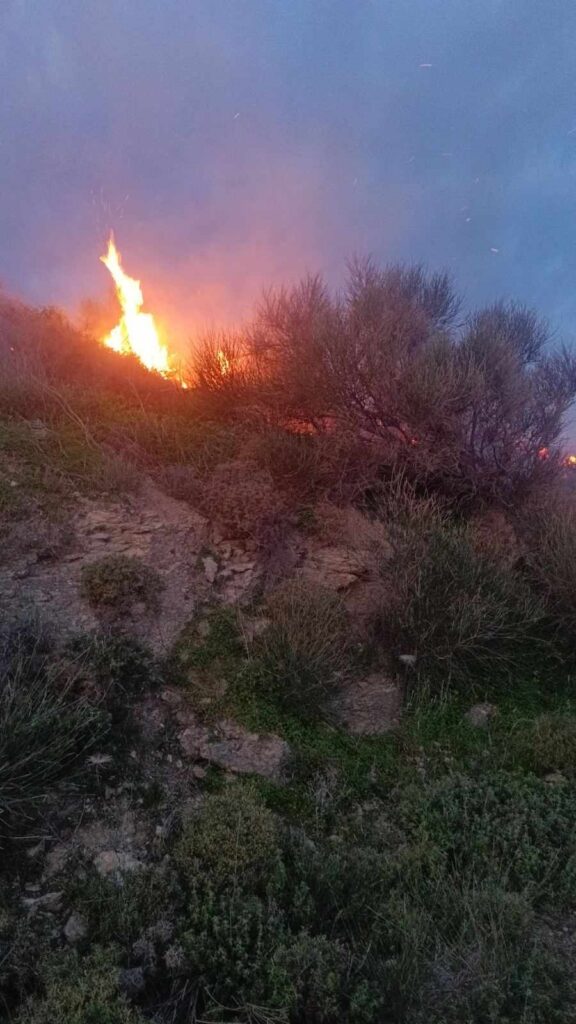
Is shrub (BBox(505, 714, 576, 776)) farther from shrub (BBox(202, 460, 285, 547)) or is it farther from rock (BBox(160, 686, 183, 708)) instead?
shrub (BBox(202, 460, 285, 547))

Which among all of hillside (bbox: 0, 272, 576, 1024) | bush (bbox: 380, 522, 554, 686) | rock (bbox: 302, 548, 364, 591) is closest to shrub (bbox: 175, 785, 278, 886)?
hillside (bbox: 0, 272, 576, 1024)

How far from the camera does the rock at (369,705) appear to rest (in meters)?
4.77

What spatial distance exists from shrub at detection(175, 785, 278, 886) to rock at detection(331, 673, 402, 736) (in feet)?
4.79

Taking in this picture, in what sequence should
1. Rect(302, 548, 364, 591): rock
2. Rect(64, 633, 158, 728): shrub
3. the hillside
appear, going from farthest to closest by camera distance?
Rect(302, 548, 364, 591): rock
Rect(64, 633, 158, 728): shrub
the hillside

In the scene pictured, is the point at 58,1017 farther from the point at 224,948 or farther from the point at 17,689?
the point at 17,689

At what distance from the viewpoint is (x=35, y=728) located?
3.41 m

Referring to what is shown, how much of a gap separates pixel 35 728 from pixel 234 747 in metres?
1.44

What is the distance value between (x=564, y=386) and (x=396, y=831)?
22.2ft

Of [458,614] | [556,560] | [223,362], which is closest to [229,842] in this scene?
[458,614]

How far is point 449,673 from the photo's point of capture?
522 centimetres

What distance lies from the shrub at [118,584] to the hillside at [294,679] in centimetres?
3

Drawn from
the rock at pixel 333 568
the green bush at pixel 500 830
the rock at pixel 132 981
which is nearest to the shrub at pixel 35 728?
the rock at pixel 132 981

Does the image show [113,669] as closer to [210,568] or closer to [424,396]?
[210,568]

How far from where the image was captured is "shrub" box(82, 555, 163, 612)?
5.09 m
